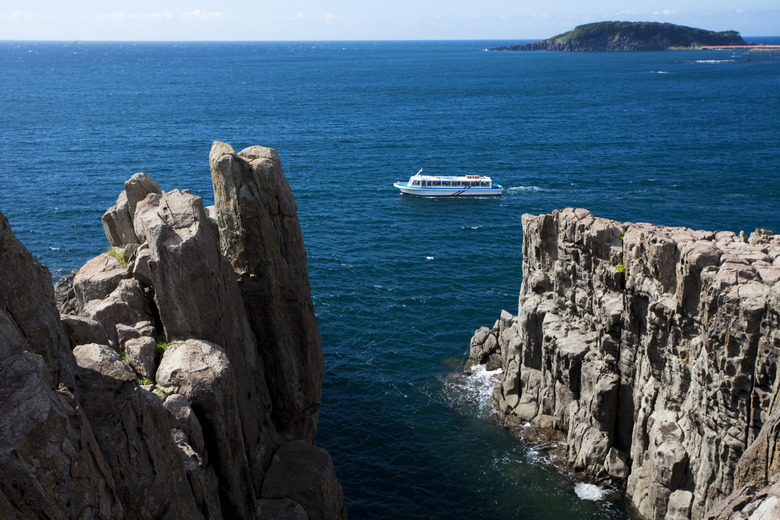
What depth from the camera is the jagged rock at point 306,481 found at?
34.6 meters

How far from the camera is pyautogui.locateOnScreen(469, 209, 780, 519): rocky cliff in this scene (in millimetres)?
33219

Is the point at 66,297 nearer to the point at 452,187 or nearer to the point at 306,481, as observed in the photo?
the point at 306,481

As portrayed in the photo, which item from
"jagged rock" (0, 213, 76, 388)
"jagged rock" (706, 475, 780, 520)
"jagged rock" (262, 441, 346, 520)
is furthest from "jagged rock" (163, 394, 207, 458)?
"jagged rock" (706, 475, 780, 520)

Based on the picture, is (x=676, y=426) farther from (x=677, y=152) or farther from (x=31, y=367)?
(x=677, y=152)

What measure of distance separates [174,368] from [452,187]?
3330 inches

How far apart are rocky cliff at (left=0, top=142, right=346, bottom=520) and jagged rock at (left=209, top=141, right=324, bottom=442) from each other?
0.08 meters

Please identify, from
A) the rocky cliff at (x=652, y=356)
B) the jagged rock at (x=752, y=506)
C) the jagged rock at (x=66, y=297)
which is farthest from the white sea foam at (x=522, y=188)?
the jagged rock at (x=752, y=506)

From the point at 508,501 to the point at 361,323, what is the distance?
27463mm

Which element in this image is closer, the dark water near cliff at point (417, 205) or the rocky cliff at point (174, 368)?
the rocky cliff at point (174, 368)

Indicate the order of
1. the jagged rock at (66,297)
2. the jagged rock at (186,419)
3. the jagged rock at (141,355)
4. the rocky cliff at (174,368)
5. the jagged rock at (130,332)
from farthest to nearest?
the jagged rock at (66,297), the jagged rock at (130,332), the jagged rock at (141,355), the jagged rock at (186,419), the rocky cliff at (174,368)

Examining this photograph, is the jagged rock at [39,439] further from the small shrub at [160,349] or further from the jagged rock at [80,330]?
the small shrub at [160,349]

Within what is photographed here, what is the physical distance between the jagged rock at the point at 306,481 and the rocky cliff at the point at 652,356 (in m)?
18.0

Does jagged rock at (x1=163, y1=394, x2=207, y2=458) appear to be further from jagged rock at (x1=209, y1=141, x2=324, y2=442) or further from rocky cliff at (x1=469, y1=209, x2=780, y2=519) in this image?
rocky cliff at (x1=469, y1=209, x2=780, y2=519)

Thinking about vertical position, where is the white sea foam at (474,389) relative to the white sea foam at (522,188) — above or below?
below
